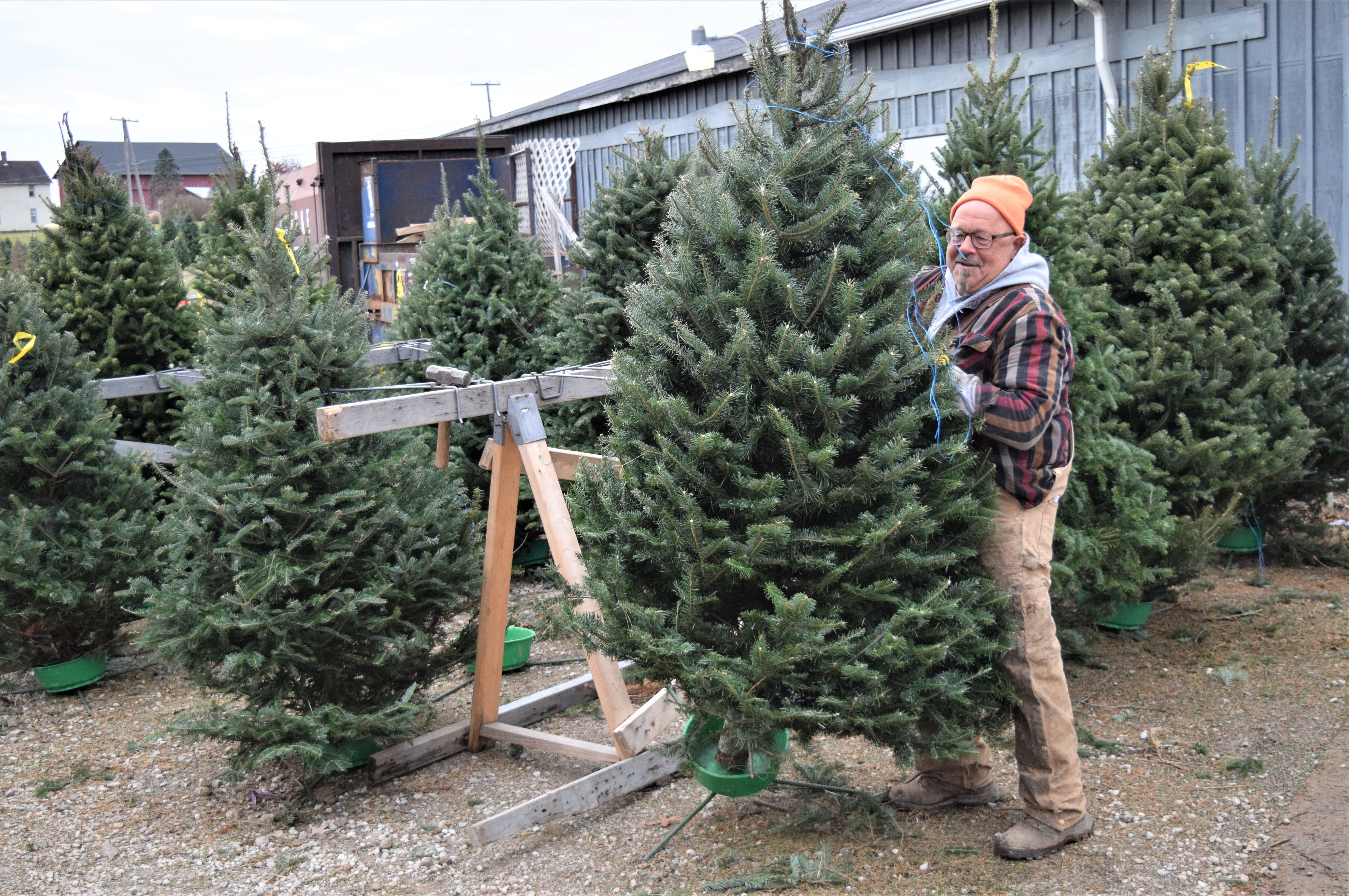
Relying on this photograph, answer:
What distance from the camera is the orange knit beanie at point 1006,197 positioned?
10.8 feet

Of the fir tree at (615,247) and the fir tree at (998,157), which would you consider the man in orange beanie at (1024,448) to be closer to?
the fir tree at (998,157)

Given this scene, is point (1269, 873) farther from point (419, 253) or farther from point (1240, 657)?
point (419, 253)

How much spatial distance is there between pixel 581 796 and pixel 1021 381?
222 cm

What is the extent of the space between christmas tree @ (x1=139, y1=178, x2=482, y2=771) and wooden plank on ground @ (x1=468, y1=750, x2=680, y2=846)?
67 centimetres

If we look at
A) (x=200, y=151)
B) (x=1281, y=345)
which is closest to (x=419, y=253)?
(x=1281, y=345)

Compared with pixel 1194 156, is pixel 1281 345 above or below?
below

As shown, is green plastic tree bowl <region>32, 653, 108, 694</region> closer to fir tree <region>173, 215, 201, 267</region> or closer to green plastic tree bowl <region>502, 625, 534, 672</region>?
green plastic tree bowl <region>502, 625, 534, 672</region>

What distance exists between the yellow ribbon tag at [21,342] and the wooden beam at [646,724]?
12.7ft

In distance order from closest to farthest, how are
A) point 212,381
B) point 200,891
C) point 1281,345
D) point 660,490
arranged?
point 660,490, point 200,891, point 212,381, point 1281,345

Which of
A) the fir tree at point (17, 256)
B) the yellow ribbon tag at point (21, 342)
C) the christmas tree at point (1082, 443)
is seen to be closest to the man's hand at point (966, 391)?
the christmas tree at point (1082, 443)

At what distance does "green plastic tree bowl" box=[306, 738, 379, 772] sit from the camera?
4.00 m

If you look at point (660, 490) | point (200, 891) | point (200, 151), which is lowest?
point (200, 891)

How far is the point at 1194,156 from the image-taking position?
565 centimetres

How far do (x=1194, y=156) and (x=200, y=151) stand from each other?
80028mm
